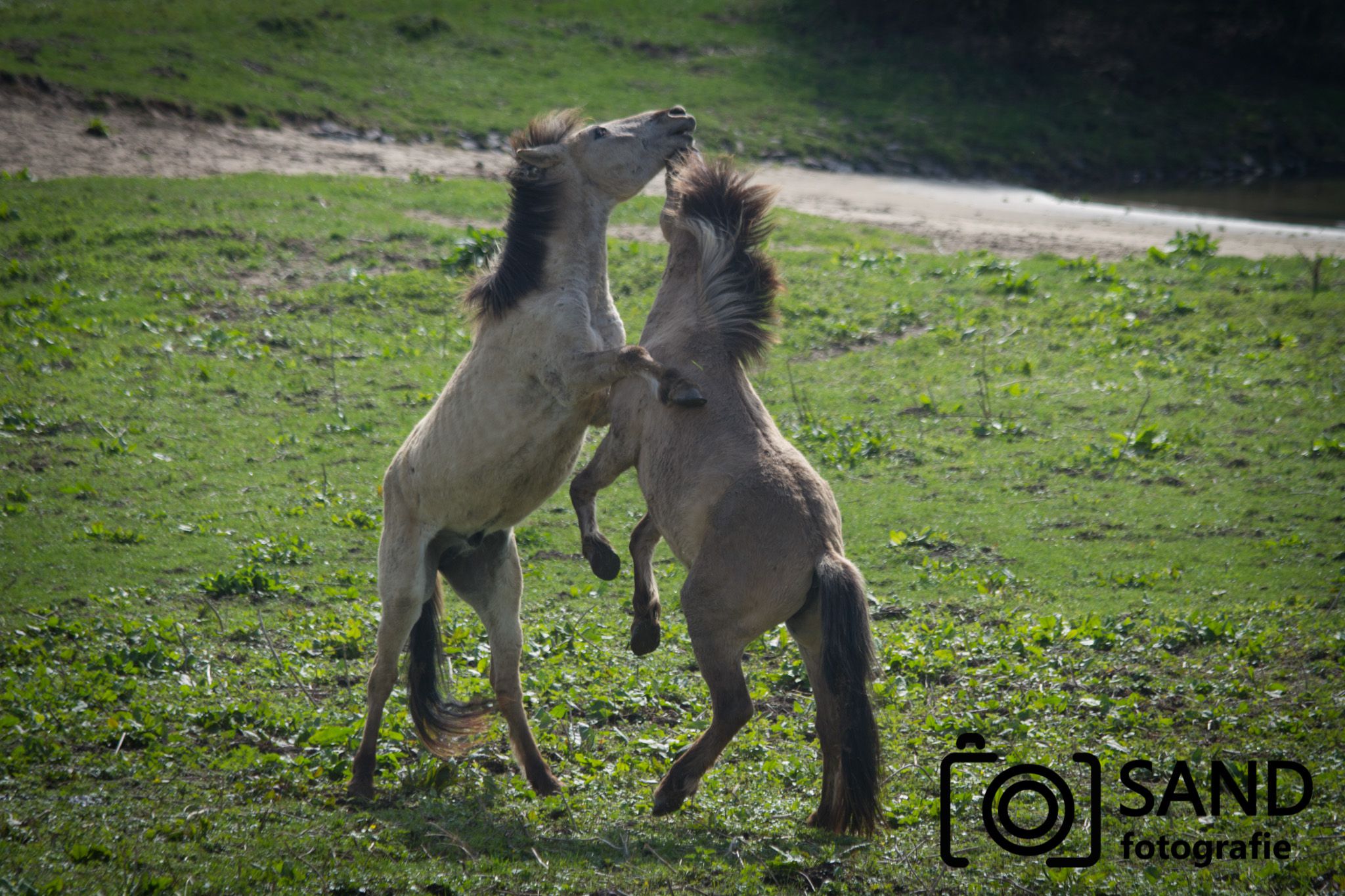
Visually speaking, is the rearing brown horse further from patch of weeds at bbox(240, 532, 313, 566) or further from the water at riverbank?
the water at riverbank

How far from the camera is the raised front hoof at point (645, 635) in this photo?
6047 millimetres

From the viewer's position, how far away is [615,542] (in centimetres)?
919

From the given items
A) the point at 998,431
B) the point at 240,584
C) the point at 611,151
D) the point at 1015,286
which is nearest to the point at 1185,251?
the point at 1015,286

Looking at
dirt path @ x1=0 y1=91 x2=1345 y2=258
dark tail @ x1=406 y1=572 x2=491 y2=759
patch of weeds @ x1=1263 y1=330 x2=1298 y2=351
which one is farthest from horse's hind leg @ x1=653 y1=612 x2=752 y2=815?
dirt path @ x1=0 y1=91 x2=1345 y2=258

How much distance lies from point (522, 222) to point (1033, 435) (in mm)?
6544

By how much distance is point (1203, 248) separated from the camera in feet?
55.2

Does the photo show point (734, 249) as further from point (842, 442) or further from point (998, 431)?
point (998, 431)

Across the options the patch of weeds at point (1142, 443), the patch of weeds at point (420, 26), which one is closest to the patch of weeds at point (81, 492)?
the patch of weeds at point (1142, 443)

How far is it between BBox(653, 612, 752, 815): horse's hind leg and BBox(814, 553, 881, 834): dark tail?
41 centimetres

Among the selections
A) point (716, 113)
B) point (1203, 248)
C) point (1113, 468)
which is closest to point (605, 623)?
point (1113, 468)

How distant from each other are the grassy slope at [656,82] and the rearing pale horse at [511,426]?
1620 cm

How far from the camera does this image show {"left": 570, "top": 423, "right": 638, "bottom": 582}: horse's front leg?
6.04 metres

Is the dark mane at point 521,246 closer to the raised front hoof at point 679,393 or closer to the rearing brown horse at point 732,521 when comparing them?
the rearing brown horse at point 732,521

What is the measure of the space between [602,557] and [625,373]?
100 cm
